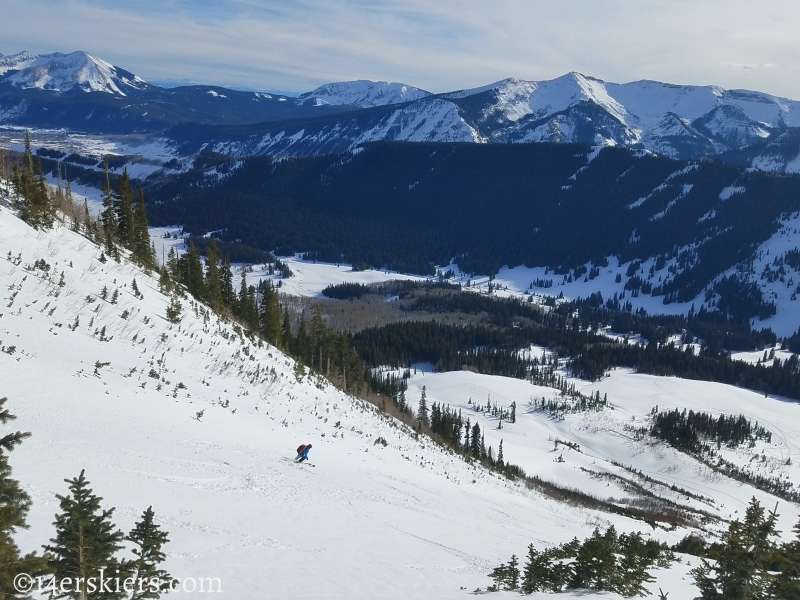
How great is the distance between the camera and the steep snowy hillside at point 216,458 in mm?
12555

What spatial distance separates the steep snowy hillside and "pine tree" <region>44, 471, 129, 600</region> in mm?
3290

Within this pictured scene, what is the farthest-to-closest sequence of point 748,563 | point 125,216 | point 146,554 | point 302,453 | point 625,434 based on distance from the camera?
point 625,434 → point 125,216 → point 302,453 → point 748,563 → point 146,554

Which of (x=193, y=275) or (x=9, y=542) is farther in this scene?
(x=193, y=275)

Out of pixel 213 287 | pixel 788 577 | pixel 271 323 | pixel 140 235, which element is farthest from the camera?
pixel 271 323

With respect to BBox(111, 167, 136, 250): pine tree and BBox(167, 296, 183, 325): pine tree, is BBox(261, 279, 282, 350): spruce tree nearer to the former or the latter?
BBox(111, 167, 136, 250): pine tree

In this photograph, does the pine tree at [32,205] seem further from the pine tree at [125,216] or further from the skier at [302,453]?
the skier at [302,453]

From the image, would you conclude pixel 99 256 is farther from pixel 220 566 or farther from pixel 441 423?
pixel 441 423

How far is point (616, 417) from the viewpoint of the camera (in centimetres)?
10188

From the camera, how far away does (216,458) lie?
1714 centimetres

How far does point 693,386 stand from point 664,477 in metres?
47.2

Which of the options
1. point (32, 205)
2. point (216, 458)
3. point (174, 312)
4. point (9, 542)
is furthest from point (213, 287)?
point (9, 542)

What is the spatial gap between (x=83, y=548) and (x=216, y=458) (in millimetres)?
10341

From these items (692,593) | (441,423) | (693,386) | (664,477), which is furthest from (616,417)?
(692,593)

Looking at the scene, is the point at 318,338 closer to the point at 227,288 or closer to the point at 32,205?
the point at 227,288
